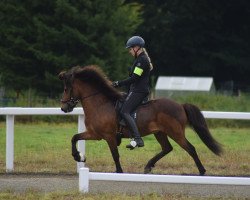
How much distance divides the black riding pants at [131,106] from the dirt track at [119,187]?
41.6 inches

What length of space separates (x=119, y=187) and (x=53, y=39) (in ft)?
90.8

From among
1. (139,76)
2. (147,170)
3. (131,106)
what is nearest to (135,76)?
(139,76)

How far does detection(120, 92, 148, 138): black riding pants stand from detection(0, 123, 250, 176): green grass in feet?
5.37

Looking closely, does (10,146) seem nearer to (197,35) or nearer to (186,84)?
(186,84)

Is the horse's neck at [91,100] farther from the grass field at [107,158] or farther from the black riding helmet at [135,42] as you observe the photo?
the grass field at [107,158]

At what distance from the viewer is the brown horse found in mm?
12680

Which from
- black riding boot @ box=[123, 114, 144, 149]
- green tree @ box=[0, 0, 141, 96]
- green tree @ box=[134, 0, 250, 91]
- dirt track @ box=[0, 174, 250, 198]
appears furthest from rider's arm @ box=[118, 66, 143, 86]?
green tree @ box=[134, 0, 250, 91]

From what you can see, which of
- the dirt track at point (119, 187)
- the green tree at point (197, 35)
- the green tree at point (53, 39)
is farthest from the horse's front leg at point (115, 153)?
the green tree at point (197, 35)

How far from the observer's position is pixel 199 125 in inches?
512

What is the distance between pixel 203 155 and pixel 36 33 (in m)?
24.3

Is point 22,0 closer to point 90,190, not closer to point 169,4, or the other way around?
point 169,4

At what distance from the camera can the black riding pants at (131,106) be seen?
12.5 m

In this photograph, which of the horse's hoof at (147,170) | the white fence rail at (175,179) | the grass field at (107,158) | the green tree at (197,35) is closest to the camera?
the white fence rail at (175,179)

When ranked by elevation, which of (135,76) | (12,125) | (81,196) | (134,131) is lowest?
(81,196)
